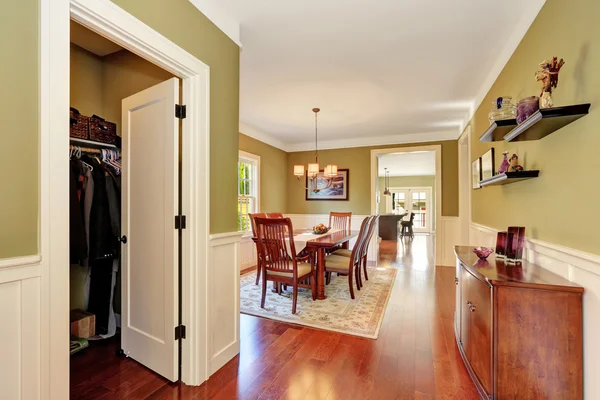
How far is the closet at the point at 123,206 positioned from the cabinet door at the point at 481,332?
1.84 metres

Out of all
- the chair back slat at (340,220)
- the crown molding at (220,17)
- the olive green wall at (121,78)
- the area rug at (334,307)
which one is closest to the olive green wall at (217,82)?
the crown molding at (220,17)

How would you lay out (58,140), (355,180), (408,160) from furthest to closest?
(408,160) < (355,180) < (58,140)

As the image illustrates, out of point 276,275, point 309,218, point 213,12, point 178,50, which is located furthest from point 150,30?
point 309,218

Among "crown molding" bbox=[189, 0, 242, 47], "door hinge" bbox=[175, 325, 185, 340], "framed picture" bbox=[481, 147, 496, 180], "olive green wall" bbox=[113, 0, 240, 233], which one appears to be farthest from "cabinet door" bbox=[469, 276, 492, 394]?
"crown molding" bbox=[189, 0, 242, 47]

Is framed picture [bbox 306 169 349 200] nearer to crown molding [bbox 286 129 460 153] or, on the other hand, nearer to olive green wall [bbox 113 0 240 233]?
crown molding [bbox 286 129 460 153]

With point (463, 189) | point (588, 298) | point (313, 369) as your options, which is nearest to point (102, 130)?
point (313, 369)

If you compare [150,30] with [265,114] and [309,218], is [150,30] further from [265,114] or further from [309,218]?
[309,218]

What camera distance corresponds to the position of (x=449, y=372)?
77.0 inches

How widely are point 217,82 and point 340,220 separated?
12.3ft

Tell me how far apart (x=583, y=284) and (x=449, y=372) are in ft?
3.42

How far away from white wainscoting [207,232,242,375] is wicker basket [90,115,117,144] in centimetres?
135

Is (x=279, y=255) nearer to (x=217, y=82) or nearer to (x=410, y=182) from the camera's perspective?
(x=217, y=82)

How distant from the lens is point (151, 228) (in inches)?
77.1

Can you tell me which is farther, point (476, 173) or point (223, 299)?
point (476, 173)
